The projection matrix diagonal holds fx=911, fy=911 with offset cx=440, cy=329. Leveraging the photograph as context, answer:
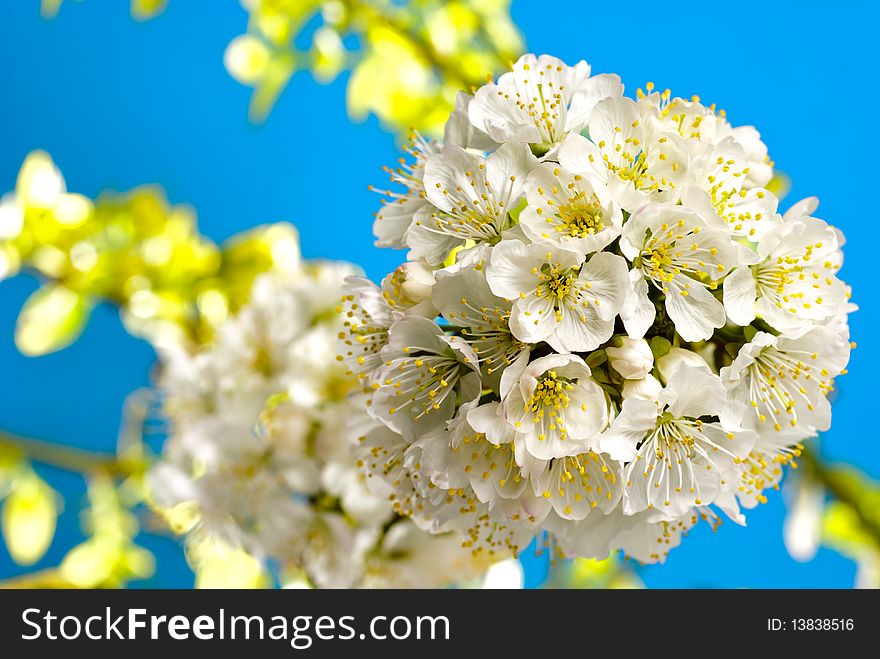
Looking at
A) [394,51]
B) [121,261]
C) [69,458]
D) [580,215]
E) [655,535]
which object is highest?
[394,51]

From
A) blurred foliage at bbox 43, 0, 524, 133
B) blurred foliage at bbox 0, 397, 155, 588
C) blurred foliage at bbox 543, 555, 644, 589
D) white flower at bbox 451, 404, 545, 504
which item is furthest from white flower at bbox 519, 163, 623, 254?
blurred foliage at bbox 0, 397, 155, 588

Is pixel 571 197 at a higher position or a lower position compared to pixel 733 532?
lower

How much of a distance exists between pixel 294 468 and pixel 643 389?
0.31m

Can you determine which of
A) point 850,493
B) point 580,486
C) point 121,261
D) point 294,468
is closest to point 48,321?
point 121,261

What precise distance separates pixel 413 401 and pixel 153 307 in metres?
0.52

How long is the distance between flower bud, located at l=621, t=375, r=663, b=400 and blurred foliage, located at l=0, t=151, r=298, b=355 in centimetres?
56

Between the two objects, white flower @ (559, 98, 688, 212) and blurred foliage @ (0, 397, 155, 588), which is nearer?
white flower @ (559, 98, 688, 212)

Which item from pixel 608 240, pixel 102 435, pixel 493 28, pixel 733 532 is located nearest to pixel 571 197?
pixel 608 240

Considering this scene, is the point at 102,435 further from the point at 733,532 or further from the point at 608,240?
the point at 608,240

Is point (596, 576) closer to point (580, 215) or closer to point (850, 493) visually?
point (850, 493)

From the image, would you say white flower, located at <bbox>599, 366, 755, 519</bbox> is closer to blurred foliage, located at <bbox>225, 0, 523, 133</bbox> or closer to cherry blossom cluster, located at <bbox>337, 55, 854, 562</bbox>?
cherry blossom cluster, located at <bbox>337, 55, 854, 562</bbox>

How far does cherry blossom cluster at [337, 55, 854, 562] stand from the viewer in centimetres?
42

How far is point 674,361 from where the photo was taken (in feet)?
1.42
